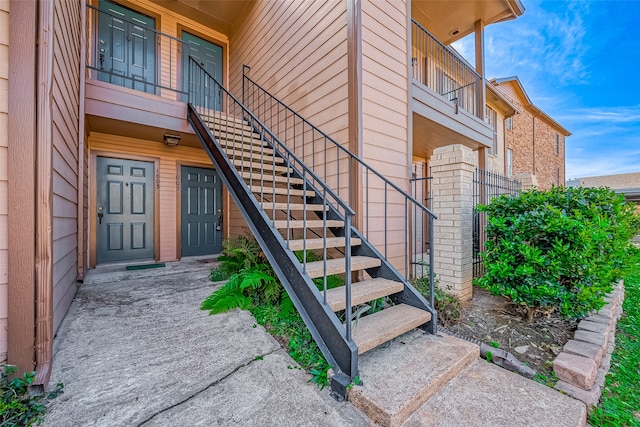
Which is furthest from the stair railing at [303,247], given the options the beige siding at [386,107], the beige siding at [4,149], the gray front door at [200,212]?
the gray front door at [200,212]

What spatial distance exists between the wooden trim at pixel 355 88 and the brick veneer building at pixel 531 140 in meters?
8.70

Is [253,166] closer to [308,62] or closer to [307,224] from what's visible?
[307,224]

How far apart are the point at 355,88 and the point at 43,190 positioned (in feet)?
8.50

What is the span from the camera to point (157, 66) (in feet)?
16.5

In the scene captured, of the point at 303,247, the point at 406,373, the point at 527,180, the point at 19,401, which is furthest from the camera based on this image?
the point at 527,180

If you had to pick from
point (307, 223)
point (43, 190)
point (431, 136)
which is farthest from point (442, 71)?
point (43, 190)

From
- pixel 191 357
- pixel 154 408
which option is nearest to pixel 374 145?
pixel 191 357

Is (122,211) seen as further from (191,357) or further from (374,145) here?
(374,145)

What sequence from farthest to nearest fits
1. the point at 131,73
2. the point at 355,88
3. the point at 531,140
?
the point at 531,140 < the point at 131,73 < the point at 355,88

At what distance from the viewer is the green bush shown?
2307mm

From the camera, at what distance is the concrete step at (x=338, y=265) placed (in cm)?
203

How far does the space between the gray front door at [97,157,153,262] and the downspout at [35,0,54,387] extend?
3559 millimetres

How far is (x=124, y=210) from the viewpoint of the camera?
470 centimetres

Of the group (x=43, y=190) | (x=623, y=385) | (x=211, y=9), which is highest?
(x=211, y=9)
